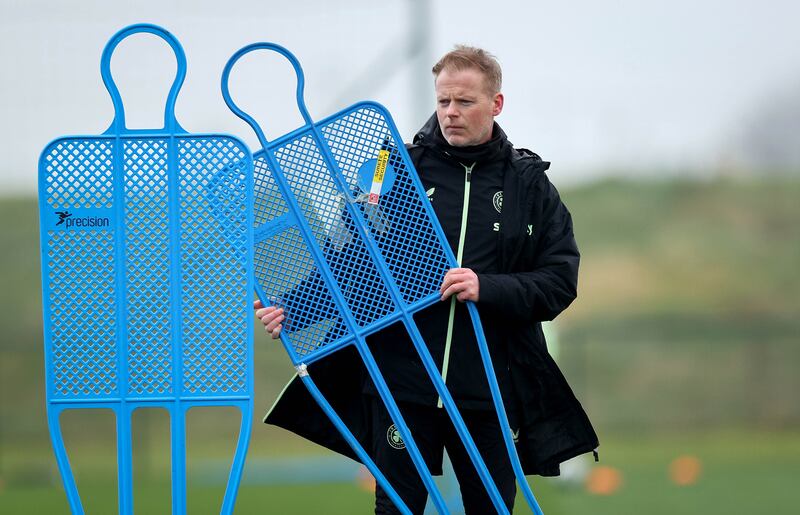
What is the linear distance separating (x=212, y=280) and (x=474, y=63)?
3.17 ft

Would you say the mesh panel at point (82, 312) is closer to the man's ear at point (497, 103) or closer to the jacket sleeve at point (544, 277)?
the jacket sleeve at point (544, 277)

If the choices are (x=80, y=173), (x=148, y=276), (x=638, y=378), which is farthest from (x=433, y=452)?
(x=638, y=378)

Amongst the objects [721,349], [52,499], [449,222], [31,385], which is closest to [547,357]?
[449,222]

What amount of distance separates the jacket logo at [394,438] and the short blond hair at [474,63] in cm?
100

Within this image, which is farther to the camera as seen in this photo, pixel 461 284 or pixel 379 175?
pixel 379 175

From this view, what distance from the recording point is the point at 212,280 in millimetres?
3004

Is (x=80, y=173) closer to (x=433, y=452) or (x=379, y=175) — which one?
(x=379, y=175)

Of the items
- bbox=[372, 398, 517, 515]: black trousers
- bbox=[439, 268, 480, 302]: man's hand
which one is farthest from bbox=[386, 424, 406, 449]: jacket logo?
bbox=[439, 268, 480, 302]: man's hand

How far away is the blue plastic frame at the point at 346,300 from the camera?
314cm

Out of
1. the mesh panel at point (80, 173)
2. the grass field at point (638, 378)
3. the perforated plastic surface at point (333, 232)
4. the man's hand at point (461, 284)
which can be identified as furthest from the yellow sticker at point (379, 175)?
the grass field at point (638, 378)

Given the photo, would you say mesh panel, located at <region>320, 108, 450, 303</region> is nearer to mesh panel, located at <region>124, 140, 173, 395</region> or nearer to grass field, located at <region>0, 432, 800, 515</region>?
mesh panel, located at <region>124, 140, 173, 395</region>

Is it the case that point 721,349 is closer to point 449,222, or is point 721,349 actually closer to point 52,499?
point 52,499

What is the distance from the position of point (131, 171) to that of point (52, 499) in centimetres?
473

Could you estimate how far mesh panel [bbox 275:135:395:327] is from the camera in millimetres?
3271
